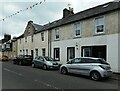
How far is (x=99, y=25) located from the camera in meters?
17.7

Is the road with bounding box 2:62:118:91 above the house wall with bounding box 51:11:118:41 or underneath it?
underneath

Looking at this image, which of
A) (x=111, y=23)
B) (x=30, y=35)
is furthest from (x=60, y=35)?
(x=30, y=35)

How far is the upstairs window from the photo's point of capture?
57.2ft

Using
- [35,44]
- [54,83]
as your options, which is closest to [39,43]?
[35,44]

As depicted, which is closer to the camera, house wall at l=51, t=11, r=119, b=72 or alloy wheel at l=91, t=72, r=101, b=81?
alloy wheel at l=91, t=72, r=101, b=81

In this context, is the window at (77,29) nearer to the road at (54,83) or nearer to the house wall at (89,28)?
the house wall at (89,28)

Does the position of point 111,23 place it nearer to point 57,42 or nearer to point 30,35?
point 57,42

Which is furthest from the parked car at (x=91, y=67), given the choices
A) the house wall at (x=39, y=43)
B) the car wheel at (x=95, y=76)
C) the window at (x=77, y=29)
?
the house wall at (x=39, y=43)

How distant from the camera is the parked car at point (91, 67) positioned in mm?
12133

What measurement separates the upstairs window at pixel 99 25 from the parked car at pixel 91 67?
5052 mm

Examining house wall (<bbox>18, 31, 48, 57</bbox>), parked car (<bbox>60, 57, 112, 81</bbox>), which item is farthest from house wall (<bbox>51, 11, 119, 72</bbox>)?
parked car (<bbox>60, 57, 112, 81</bbox>)

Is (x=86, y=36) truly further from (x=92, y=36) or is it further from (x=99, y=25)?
(x=99, y=25)

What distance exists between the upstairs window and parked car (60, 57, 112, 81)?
199 inches

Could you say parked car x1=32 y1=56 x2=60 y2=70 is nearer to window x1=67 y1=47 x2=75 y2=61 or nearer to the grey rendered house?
window x1=67 y1=47 x2=75 y2=61
